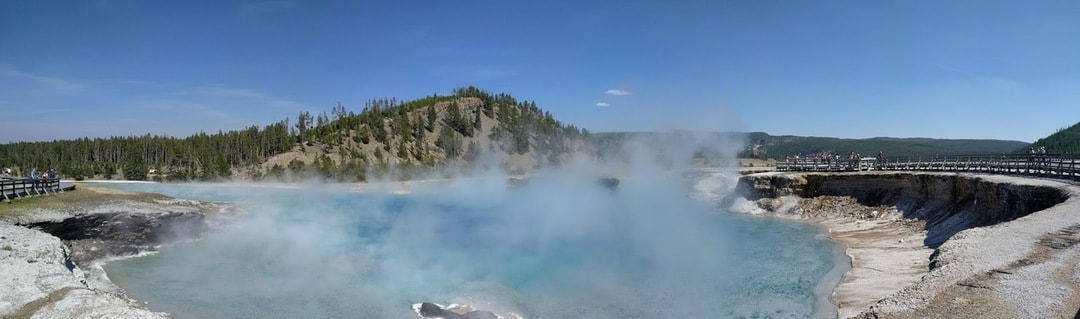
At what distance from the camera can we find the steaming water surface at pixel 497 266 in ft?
49.1

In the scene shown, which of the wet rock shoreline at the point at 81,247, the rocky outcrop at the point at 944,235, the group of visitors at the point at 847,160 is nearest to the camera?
the rocky outcrop at the point at 944,235

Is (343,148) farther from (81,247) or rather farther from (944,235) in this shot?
(944,235)

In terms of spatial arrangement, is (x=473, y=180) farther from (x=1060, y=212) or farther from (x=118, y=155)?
(x=118, y=155)

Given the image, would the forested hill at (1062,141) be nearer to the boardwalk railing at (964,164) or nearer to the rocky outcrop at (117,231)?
the boardwalk railing at (964,164)

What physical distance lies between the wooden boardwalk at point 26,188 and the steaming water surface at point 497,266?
710 centimetres

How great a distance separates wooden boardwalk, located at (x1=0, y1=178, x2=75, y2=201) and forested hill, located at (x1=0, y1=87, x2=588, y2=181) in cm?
4326

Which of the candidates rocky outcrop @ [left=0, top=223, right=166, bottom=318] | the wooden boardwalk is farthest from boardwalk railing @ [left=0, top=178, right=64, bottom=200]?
rocky outcrop @ [left=0, top=223, right=166, bottom=318]

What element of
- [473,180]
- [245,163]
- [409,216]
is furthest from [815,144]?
[409,216]

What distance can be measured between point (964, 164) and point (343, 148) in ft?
251

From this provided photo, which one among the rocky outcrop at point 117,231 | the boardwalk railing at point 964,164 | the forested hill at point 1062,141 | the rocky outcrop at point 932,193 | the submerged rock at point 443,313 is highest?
the forested hill at point 1062,141

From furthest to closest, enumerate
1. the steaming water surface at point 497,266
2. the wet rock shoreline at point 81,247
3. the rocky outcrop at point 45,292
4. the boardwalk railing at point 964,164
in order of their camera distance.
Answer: the boardwalk railing at point 964,164, the steaming water surface at point 497,266, the wet rock shoreline at point 81,247, the rocky outcrop at point 45,292

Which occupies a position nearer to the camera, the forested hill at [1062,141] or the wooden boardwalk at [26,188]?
the wooden boardwalk at [26,188]

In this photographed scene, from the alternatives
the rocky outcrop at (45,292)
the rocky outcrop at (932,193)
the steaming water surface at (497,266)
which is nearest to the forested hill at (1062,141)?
the rocky outcrop at (932,193)

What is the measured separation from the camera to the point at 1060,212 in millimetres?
15523
